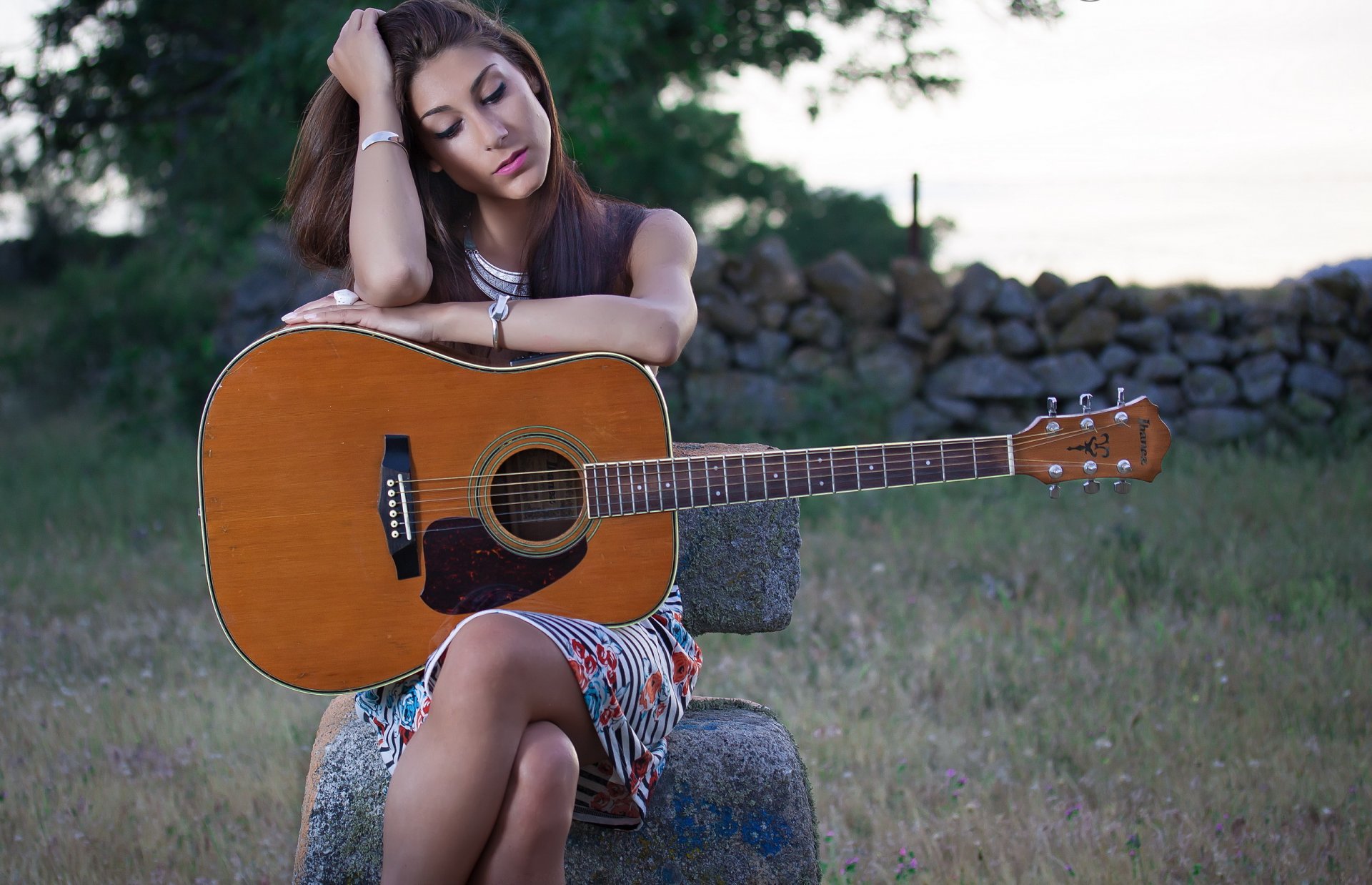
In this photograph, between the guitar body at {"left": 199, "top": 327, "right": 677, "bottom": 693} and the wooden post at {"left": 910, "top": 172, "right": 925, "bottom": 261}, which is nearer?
the guitar body at {"left": 199, "top": 327, "right": 677, "bottom": 693}

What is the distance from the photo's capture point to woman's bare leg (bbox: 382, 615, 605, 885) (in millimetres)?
1620

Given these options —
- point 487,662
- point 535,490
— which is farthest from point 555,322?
point 487,662

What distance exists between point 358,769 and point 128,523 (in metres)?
4.44

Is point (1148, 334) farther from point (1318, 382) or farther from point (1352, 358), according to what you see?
point (1352, 358)

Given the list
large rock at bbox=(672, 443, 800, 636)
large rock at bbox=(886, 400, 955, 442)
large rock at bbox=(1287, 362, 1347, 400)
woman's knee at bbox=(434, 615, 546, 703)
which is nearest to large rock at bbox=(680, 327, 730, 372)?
large rock at bbox=(886, 400, 955, 442)

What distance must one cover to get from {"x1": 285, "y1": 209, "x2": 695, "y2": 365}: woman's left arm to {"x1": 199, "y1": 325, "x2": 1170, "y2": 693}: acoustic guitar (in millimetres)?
94

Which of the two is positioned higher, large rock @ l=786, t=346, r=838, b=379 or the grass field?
large rock @ l=786, t=346, r=838, b=379

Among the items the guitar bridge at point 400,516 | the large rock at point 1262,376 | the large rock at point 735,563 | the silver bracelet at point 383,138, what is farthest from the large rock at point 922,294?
the guitar bridge at point 400,516

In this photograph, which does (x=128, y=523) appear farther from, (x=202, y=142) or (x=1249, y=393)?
(x=1249, y=393)

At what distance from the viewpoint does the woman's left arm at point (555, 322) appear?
79.2 inches

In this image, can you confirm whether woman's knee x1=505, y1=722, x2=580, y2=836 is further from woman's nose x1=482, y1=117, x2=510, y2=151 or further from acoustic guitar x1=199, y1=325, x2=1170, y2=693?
woman's nose x1=482, y1=117, x2=510, y2=151

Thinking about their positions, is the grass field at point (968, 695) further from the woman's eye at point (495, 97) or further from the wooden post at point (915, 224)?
the wooden post at point (915, 224)

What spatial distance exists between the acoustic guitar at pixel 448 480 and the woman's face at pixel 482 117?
450mm

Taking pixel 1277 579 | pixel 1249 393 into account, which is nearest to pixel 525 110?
pixel 1277 579
